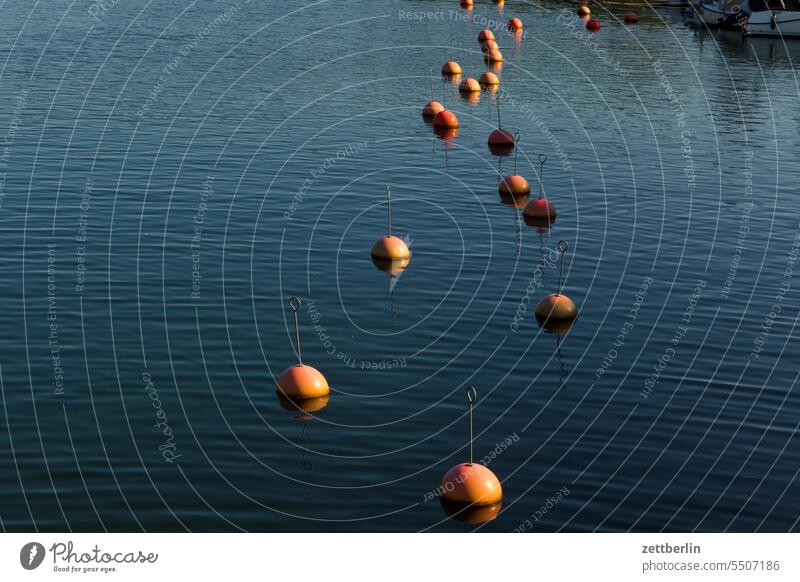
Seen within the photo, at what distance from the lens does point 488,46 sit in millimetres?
92750

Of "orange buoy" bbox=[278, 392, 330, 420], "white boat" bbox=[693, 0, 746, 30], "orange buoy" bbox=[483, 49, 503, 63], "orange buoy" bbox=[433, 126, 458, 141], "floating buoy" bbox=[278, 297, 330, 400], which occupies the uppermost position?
"floating buoy" bbox=[278, 297, 330, 400]

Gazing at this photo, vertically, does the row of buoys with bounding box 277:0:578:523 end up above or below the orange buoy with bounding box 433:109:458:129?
above

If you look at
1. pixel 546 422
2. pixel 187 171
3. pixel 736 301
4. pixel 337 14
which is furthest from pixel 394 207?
pixel 337 14

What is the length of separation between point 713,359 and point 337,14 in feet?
249

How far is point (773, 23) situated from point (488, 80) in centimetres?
4055

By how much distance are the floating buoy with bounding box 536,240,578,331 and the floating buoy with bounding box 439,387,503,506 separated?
11.6 meters

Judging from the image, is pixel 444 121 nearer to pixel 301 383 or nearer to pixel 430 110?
pixel 430 110

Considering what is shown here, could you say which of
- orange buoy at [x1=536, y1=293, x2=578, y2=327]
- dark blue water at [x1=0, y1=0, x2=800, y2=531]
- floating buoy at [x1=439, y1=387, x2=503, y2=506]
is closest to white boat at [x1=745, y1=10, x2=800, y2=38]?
dark blue water at [x1=0, y1=0, x2=800, y2=531]

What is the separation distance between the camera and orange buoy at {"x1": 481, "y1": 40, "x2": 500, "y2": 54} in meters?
92.5

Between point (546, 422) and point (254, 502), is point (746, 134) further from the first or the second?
point (254, 502)

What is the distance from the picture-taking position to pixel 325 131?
65.4 m

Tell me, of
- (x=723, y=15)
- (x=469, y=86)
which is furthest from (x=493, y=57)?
(x=723, y=15)

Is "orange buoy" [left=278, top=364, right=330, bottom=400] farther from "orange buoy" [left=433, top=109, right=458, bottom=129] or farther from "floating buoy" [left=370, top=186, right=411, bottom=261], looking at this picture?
"orange buoy" [left=433, top=109, right=458, bottom=129]

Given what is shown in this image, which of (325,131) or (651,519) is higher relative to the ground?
(651,519)
